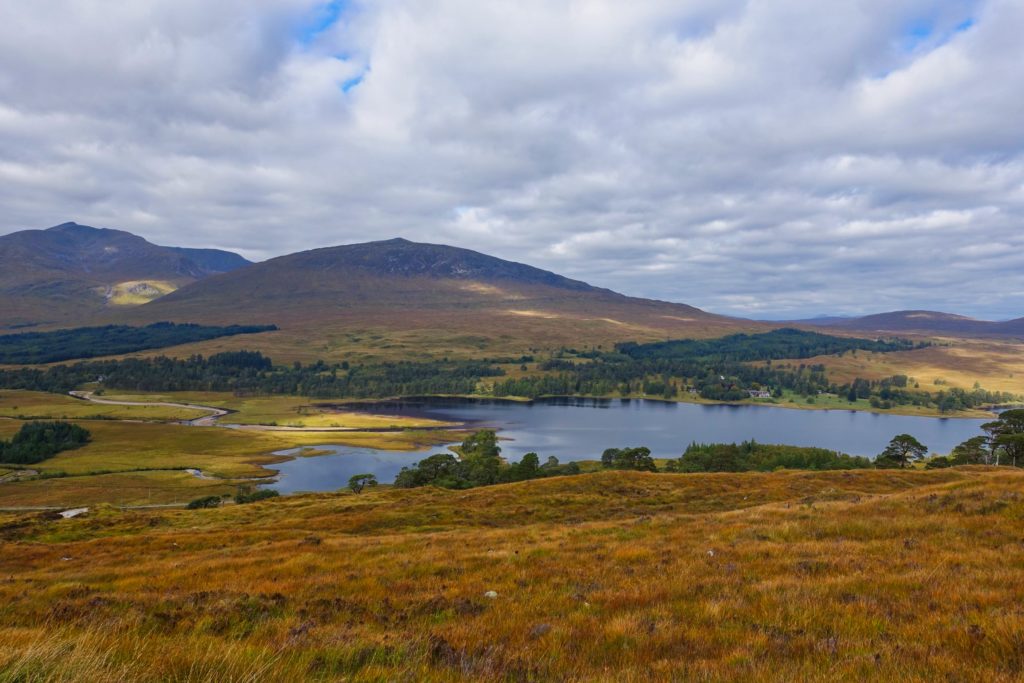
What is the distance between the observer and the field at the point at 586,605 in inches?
246

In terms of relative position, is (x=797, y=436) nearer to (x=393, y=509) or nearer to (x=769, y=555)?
(x=393, y=509)

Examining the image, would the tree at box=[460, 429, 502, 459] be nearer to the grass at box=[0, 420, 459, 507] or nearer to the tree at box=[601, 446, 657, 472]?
the grass at box=[0, 420, 459, 507]

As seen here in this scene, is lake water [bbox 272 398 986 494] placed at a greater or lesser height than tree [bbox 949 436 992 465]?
lesser

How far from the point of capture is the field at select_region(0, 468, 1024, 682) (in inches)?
246

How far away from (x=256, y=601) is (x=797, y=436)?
19789 centimetres

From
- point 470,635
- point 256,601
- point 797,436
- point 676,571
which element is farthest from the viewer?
point 797,436

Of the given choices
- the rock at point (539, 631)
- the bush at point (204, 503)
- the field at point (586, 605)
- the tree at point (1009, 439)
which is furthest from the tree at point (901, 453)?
the bush at point (204, 503)

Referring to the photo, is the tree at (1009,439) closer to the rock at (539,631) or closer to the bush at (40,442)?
the rock at (539,631)

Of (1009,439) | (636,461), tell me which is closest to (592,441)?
(636,461)

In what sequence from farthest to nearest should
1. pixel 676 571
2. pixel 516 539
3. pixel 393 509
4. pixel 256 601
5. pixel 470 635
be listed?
pixel 393 509 → pixel 516 539 → pixel 676 571 → pixel 256 601 → pixel 470 635

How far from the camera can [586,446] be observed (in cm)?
15512

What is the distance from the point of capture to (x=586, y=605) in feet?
32.6

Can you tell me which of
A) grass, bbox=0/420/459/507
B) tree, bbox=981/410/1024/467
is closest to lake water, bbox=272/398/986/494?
grass, bbox=0/420/459/507

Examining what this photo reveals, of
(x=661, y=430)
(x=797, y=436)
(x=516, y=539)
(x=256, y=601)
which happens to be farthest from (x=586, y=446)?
(x=256, y=601)
